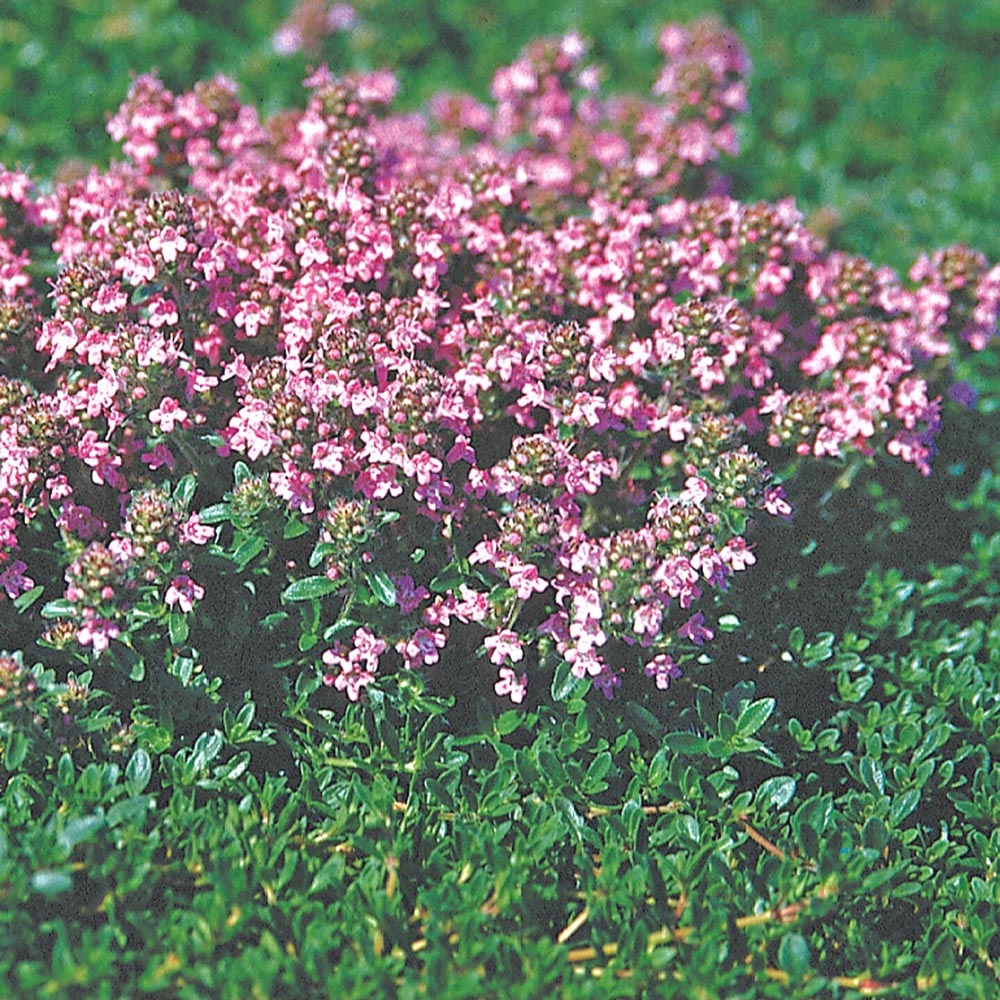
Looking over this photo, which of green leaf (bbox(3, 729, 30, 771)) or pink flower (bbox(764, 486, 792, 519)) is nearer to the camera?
green leaf (bbox(3, 729, 30, 771))

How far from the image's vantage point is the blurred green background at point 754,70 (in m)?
5.09

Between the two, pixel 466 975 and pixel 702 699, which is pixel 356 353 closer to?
pixel 702 699

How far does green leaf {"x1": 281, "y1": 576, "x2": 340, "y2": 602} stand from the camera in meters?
2.69

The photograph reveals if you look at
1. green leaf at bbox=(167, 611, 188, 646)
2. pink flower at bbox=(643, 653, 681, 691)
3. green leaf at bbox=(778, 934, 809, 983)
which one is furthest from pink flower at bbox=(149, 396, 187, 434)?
green leaf at bbox=(778, 934, 809, 983)

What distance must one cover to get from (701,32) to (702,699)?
2483mm

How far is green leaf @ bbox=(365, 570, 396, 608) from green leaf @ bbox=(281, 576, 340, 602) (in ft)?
0.24

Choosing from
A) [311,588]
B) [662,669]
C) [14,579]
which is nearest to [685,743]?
[662,669]

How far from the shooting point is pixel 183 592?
264 cm

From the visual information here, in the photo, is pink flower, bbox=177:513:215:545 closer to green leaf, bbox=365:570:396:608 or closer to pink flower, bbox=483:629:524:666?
green leaf, bbox=365:570:396:608

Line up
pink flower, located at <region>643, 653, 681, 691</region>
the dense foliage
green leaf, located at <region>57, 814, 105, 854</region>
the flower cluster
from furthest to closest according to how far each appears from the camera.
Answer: pink flower, located at <region>643, 653, 681, 691</region> < the flower cluster < the dense foliage < green leaf, located at <region>57, 814, 105, 854</region>

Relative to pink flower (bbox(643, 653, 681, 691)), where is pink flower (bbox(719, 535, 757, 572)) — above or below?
above

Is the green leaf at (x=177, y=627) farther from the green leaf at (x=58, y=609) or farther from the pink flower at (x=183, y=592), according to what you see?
the green leaf at (x=58, y=609)

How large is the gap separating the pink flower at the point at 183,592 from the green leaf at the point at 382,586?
0.34 m

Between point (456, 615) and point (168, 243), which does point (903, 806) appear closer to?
point (456, 615)
